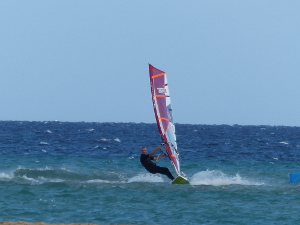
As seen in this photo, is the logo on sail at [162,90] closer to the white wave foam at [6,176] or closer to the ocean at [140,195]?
the ocean at [140,195]

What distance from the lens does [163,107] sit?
1784cm

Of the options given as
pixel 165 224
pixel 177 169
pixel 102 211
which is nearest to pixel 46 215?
pixel 102 211

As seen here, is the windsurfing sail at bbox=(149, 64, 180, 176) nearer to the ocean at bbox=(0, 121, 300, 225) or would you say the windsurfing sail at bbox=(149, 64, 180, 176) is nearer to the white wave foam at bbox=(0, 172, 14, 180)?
the ocean at bbox=(0, 121, 300, 225)

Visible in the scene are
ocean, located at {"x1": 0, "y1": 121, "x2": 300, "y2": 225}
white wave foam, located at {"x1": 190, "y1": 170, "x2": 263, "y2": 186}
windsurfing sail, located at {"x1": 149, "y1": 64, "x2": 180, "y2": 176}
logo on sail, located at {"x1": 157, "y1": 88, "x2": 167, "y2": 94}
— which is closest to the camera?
ocean, located at {"x1": 0, "y1": 121, "x2": 300, "y2": 225}

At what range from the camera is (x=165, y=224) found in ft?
39.3

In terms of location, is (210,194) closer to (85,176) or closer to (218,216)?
(218,216)

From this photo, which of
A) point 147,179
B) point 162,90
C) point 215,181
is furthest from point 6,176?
point 215,181

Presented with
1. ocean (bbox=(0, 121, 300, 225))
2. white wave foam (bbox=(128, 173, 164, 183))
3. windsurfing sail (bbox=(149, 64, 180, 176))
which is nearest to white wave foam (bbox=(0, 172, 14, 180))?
ocean (bbox=(0, 121, 300, 225))

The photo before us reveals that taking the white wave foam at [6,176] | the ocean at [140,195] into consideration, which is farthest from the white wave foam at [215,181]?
the white wave foam at [6,176]

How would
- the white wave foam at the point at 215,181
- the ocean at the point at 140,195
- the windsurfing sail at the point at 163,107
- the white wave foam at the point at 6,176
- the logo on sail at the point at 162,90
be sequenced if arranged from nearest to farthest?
Result: 1. the ocean at the point at 140,195
2. the windsurfing sail at the point at 163,107
3. the logo on sail at the point at 162,90
4. the white wave foam at the point at 215,181
5. the white wave foam at the point at 6,176

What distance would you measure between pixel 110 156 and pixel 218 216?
17.9 m

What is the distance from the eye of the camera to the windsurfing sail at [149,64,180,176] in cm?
1750

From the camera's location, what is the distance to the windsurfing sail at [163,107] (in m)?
17.5

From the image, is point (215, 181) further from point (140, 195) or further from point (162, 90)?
point (140, 195)
